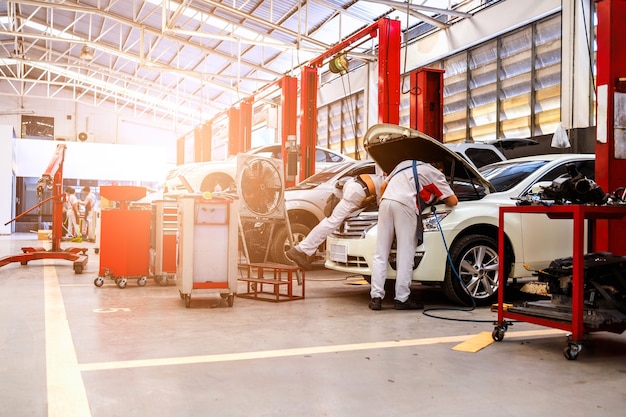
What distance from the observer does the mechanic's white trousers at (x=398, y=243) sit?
5176 mm

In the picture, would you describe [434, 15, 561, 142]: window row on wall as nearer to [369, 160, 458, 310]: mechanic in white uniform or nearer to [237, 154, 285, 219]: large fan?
[237, 154, 285, 219]: large fan

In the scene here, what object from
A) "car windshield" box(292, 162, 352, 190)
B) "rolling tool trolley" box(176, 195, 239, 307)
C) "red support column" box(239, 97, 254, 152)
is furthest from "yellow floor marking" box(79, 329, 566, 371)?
"red support column" box(239, 97, 254, 152)

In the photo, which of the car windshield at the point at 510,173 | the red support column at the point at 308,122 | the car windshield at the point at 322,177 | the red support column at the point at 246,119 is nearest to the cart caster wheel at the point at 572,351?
the car windshield at the point at 510,173

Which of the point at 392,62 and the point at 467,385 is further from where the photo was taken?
the point at 392,62

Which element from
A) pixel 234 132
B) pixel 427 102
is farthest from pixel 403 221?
pixel 234 132

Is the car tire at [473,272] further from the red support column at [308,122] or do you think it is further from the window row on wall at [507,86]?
the window row on wall at [507,86]

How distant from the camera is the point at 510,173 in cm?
618

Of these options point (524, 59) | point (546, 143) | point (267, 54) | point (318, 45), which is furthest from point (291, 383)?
point (267, 54)

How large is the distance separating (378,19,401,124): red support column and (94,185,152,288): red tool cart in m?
→ 3.94

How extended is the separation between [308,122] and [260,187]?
4.93 meters

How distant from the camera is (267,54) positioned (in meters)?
20.3

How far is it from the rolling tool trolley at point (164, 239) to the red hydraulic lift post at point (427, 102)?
14.9 ft

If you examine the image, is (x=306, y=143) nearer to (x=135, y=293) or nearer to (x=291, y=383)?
(x=135, y=293)

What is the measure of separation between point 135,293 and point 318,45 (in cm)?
1230
